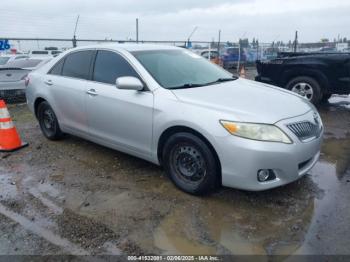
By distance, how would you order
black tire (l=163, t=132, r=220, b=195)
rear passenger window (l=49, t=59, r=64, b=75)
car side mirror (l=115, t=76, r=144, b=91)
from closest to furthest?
black tire (l=163, t=132, r=220, b=195) < car side mirror (l=115, t=76, r=144, b=91) < rear passenger window (l=49, t=59, r=64, b=75)

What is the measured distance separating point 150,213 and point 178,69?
192 centimetres

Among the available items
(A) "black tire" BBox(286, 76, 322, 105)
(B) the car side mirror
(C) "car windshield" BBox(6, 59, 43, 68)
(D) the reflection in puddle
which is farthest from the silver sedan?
(C) "car windshield" BBox(6, 59, 43, 68)

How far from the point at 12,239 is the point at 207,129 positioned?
2.11 meters

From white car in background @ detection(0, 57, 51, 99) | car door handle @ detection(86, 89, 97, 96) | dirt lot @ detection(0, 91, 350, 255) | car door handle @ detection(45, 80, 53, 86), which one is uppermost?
car door handle @ detection(45, 80, 53, 86)

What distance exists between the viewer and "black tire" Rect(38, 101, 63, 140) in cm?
566

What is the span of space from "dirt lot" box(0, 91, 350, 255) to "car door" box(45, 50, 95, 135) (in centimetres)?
62

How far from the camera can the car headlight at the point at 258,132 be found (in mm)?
3314

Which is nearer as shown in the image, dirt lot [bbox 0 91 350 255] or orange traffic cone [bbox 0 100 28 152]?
dirt lot [bbox 0 91 350 255]

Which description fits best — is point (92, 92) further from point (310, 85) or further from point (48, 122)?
point (310, 85)

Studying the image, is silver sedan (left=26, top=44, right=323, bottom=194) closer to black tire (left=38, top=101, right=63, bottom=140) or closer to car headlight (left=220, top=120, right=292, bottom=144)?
car headlight (left=220, top=120, right=292, bottom=144)

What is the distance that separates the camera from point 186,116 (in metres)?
3.61

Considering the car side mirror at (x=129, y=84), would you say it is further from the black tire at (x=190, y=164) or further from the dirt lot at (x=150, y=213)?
the dirt lot at (x=150, y=213)

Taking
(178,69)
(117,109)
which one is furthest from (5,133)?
(178,69)

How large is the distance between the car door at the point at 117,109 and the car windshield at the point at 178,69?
24 centimetres
